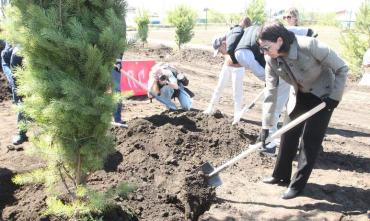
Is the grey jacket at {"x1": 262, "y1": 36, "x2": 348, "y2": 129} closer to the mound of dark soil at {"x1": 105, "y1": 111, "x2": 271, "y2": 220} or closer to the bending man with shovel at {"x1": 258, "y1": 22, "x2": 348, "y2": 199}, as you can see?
the bending man with shovel at {"x1": 258, "y1": 22, "x2": 348, "y2": 199}

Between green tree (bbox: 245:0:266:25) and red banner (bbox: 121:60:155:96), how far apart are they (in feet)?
45.0

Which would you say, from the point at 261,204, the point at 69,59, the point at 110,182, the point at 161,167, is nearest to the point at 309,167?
the point at 261,204

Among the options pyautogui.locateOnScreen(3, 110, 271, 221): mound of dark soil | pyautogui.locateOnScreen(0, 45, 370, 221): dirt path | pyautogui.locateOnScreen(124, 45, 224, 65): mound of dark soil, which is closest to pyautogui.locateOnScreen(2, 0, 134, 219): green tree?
pyautogui.locateOnScreen(3, 110, 271, 221): mound of dark soil

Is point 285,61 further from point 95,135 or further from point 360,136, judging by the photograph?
point 360,136

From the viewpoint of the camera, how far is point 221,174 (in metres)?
5.04

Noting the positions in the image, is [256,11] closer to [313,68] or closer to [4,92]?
[4,92]

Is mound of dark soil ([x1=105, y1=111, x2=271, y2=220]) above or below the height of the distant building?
below

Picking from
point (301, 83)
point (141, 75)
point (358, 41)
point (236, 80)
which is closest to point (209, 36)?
point (358, 41)

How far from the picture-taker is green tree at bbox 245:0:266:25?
21.7 metres

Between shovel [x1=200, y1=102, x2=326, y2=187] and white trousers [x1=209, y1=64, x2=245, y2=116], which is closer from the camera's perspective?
shovel [x1=200, y1=102, x2=326, y2=187]

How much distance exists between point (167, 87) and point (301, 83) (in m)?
3.70

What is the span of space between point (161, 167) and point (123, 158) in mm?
566

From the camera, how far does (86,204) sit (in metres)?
3.33

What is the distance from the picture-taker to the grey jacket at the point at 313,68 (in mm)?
3863
